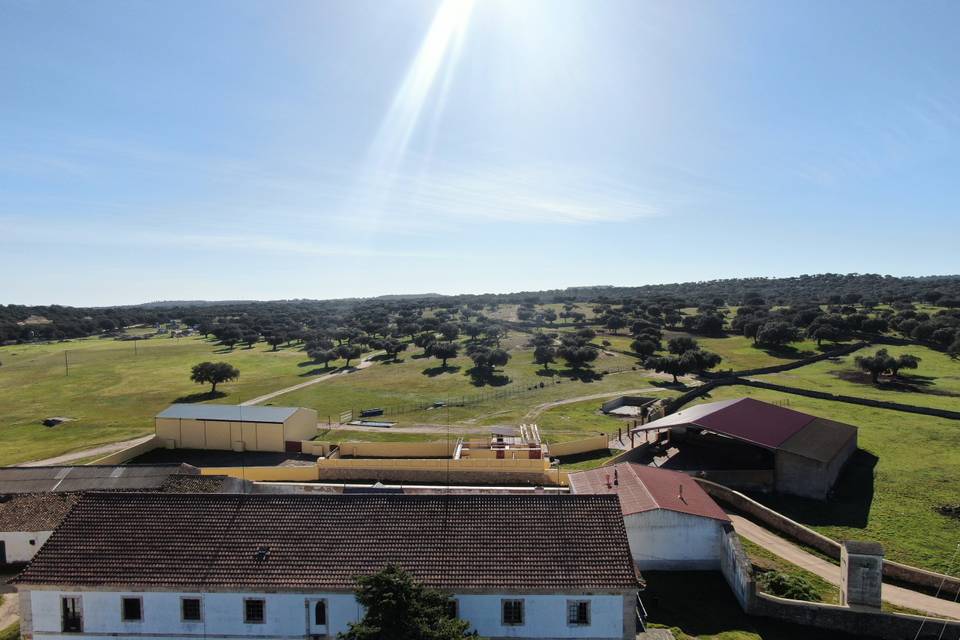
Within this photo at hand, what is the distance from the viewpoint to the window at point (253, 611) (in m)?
19.8

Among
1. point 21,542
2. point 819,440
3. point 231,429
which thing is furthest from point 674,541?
point 231,429

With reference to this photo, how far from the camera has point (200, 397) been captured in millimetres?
75812

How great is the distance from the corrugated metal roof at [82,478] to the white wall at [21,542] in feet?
12.3

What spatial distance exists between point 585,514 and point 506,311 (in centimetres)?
16670

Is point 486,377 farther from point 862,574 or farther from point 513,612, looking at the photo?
point 513,612

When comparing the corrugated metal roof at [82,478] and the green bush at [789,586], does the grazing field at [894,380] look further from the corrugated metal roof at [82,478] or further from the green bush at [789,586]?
the corrugated metal roof at [82,478]

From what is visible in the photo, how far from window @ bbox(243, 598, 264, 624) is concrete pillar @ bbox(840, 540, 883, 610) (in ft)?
76.1

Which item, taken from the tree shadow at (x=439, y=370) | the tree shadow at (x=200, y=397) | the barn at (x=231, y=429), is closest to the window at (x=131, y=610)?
the barn at (x=231, y=429)

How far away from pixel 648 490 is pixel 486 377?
5449cm

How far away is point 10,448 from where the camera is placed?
5356 cm

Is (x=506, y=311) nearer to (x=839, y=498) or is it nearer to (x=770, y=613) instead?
(x=839, y=498)

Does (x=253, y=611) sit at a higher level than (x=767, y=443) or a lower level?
lower

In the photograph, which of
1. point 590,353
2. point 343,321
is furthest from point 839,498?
point 343,321

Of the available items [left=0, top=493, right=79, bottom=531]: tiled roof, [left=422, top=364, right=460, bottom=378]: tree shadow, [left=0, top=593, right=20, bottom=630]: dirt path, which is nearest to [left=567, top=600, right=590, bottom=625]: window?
[left=0, top=593, right=20, bottom=630]: dirt path
